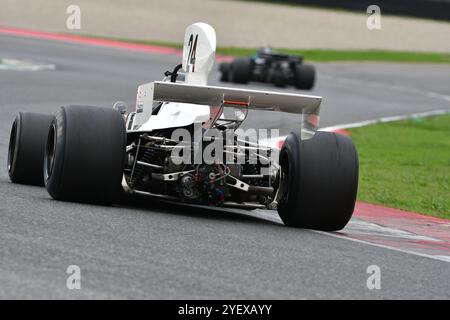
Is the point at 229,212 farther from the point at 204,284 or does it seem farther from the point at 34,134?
the point at 204,284

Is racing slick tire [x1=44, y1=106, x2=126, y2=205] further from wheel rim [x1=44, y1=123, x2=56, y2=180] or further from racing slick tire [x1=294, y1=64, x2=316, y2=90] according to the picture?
racing slick tire [x1=294, y1=64, x2=316, y2=90]

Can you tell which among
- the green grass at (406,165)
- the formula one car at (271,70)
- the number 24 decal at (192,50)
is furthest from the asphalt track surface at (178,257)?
the formula one car at (271,70)

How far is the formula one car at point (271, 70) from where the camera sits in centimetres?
3130

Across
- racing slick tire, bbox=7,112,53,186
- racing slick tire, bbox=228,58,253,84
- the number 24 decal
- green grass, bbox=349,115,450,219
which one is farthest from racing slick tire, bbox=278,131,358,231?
racing slick tire, bbox=228,58,253,84

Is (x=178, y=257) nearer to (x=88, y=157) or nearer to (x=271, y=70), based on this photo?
(x=88, y=157)

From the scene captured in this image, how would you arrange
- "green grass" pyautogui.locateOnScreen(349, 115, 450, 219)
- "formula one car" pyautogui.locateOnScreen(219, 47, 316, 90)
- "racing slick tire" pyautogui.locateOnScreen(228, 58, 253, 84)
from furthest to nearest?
"formula one car" pyautogui.locateOnScreen(219, 47, 316, 90), "racing slick tire" pyautogui.locateOnScreen(228, 58, 253, 84), "green grass" pyautogui.locateOnScreen(349, 115, 450, 219)

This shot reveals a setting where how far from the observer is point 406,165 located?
55.5 ft

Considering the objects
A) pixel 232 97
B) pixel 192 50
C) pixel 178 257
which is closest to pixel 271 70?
pixel 192 50

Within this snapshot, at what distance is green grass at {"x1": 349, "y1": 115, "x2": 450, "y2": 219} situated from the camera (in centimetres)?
1309

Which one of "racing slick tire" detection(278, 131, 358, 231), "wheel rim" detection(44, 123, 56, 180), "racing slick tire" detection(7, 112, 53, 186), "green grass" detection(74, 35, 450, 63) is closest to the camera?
"racing slick tire" detection(278, 131, 358, 231)

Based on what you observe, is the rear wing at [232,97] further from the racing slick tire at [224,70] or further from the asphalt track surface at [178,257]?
the racing slick tire at [224,70]

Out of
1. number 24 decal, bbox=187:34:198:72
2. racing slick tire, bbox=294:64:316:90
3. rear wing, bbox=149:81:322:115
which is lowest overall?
racing slick tire, bbox=294:64:316:90

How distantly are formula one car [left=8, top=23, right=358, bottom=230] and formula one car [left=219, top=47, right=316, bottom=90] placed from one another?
2151cm

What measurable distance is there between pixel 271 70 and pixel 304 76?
111 cm
